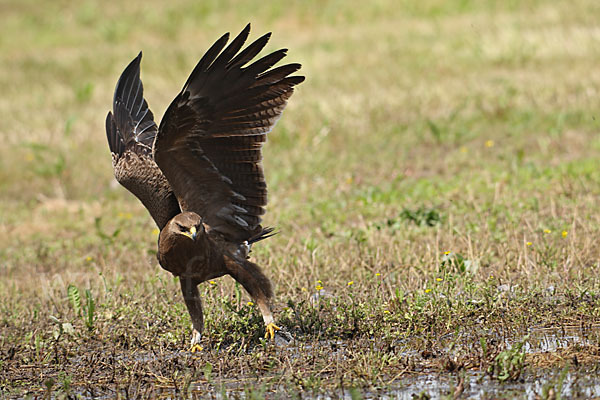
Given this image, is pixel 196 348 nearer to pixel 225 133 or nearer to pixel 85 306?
pixel 85 306

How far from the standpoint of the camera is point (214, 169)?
560 cm

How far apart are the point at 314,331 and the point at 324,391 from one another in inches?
45.6

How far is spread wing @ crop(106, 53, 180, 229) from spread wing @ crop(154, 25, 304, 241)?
9.3 inches

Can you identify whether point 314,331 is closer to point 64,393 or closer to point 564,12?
point 64,393

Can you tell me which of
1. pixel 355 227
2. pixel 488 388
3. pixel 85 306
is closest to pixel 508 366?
pixel 488 388

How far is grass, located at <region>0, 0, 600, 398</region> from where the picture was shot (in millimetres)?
5176

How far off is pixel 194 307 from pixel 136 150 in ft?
4.70

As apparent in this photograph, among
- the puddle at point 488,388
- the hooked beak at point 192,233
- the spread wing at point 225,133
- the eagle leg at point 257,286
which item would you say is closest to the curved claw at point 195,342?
the eagle leg at point 257,286

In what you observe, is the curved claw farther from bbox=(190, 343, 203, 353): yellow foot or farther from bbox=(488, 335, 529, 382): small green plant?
bbox=(488, 335, 529, 382): small green plant

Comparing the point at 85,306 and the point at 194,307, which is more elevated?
the point at 85,306

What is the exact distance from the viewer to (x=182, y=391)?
4.74 meters

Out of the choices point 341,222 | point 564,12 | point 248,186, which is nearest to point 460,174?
point 341,222

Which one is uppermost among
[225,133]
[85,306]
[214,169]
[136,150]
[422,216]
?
[136,150]

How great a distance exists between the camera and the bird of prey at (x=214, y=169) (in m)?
5.23
